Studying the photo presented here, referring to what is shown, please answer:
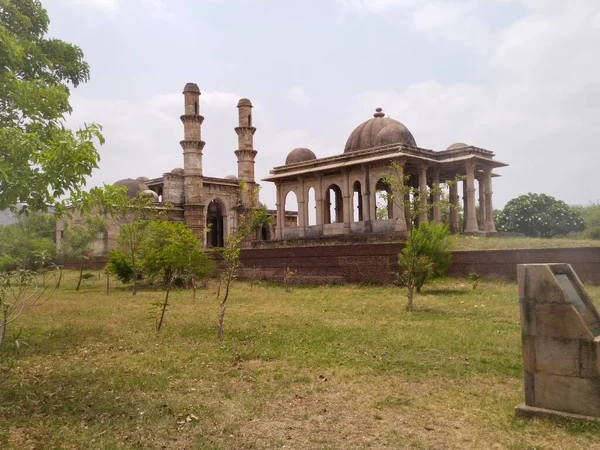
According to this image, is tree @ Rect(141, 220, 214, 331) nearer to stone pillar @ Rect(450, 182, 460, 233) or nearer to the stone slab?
the stone slab

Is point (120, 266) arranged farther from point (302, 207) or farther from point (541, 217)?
point (541, 217)

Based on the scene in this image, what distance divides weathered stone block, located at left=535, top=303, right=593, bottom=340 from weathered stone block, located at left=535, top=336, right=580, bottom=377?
0.06 metres

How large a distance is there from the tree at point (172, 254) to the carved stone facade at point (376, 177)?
764 centimetres

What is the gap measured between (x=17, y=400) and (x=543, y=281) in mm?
5668

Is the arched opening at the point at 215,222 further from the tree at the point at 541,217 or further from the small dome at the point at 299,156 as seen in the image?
the tree at the point at 541,217

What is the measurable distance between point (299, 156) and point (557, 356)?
22.9m

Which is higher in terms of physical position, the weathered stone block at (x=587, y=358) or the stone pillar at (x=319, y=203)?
the stone pillar at (x=319, y=203)

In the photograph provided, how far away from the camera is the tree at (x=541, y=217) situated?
1356 inches

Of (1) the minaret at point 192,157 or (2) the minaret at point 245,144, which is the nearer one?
(1) the minaret at point 192,157

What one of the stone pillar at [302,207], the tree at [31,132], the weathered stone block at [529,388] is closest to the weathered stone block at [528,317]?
the weathered stone block at [529,388]

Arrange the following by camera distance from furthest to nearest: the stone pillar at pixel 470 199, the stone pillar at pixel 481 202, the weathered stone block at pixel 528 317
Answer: the stone pillar at pixel 481 202 → the stone pillar at pixel 470 199 → the weathered stone block at pixel 528 317

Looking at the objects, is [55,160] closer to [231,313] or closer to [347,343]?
[347,343]

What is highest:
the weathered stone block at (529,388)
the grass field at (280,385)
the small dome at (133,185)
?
the small dome at (133,185)

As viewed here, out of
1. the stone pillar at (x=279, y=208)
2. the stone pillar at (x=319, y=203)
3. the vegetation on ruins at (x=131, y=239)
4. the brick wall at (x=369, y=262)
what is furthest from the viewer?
the stone pillar at (x=279, y=208)
